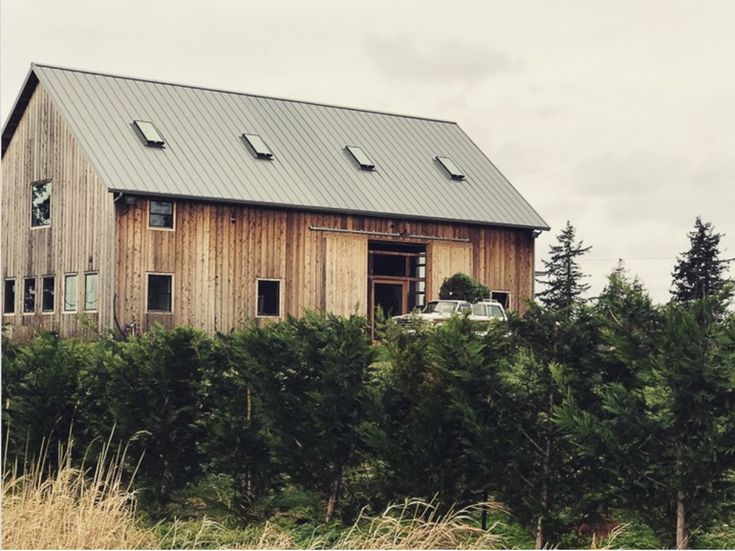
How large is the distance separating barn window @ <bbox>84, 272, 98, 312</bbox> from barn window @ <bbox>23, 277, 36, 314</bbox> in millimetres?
3698

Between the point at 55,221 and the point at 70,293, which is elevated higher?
the point at 55,221

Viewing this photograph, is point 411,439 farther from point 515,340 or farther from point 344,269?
point 344,269

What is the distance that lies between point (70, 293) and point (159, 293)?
3.49 m

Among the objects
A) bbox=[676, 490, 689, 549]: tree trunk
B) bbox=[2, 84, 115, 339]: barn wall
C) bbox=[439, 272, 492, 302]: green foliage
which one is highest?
bbox=[2, 84, 115, 339]: barn wall

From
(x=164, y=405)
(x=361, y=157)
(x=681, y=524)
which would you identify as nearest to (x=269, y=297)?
(x=361, y=157)

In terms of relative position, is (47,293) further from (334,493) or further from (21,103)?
(334,493)

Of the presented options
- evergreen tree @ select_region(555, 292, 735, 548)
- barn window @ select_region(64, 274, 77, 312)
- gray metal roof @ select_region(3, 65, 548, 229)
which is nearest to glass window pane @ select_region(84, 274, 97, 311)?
barn window @ select_region(64, 274, 77, 312)

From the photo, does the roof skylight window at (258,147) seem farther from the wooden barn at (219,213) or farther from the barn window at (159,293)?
the barn window at (159,293)

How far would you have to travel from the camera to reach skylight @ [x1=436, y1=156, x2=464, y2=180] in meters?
43.0

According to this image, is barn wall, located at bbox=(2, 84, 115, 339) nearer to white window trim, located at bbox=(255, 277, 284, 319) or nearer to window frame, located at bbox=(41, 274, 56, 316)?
window frame, located at bbox=(41, 274, 56, 316)

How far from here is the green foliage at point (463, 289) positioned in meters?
38.4

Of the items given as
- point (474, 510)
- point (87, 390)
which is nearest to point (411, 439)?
point (474, 510)

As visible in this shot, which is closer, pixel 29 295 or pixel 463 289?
pixel 463 289

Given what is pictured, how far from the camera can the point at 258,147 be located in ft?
128
